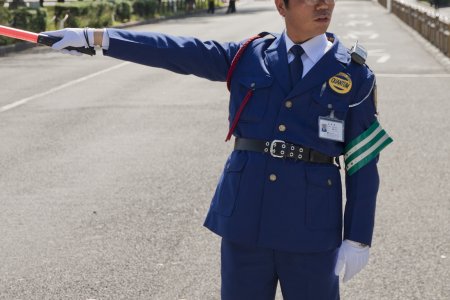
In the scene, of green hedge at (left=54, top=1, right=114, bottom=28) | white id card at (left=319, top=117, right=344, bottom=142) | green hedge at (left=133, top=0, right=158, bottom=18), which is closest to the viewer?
white id card at (left=319, top=117, right=344, bottom=142)

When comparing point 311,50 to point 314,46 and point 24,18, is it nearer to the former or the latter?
point 314,46

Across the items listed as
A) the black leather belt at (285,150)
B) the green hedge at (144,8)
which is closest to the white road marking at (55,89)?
the black leather belt at (285,150)

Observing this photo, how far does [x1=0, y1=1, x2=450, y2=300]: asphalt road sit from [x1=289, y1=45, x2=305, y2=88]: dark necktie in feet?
8.12

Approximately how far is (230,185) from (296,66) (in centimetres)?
49

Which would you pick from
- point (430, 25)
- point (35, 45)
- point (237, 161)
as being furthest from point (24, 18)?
point (237, 161)

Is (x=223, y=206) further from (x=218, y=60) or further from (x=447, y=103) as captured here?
(x=447, y=103)

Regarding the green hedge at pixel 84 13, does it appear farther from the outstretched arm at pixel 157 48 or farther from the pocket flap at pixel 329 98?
the pocket flap at pixel 329 98

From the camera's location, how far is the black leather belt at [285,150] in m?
3.37

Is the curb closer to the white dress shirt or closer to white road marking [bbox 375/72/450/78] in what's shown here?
white road marking [bbox 375/72/450/78]

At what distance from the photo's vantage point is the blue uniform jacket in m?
3.36

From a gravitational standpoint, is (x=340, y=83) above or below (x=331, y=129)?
above

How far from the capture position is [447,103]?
562 inches

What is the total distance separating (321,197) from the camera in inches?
134

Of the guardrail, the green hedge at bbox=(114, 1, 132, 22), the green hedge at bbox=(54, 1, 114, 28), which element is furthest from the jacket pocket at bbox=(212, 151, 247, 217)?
the green hedge at bbox=(114, 1, 132, 22)
